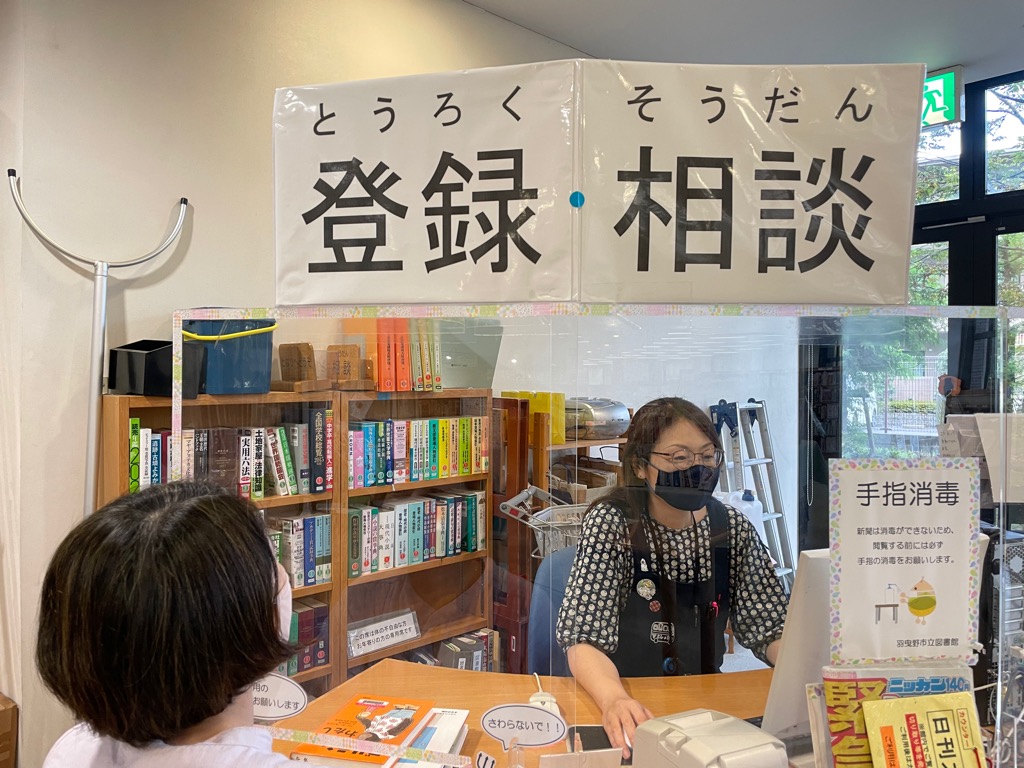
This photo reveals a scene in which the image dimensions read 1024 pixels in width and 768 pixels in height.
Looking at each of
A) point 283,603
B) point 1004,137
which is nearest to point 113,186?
point 283,603

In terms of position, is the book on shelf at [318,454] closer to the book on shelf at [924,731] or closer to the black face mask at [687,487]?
the black face mask at [687,487]

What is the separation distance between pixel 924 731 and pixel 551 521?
0.74m

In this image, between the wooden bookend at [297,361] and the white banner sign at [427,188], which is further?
the wooden bookend at [297,361]

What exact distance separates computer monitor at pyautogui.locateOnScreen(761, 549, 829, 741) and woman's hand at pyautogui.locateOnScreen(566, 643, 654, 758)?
0.87ft

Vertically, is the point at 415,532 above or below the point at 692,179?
below

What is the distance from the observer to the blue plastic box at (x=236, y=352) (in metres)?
1.59

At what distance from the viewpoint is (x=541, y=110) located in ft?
Answer: 4.27

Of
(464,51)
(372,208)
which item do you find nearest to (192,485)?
(372,208)

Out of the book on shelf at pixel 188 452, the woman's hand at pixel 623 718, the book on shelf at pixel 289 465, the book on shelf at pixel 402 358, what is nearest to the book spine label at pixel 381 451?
the book on shelf at pixel 402 358

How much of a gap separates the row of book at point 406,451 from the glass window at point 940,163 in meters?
3.35

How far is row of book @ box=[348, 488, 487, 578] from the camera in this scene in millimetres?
1639

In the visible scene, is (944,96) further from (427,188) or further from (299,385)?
(299,385)

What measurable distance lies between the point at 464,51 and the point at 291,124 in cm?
195

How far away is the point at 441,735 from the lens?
1315mm
